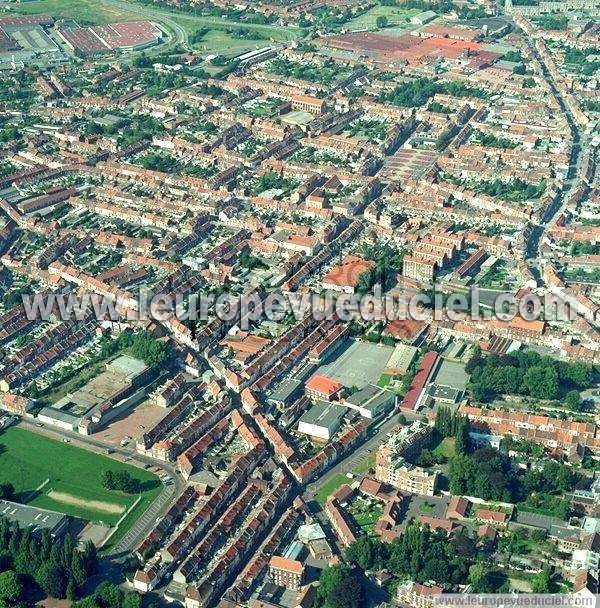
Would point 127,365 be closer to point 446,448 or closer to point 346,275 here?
point 346,275

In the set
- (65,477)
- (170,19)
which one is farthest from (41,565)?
(170,19)

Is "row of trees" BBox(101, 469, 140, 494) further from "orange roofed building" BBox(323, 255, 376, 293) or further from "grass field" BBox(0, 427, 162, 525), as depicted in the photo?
"orange roofed building" BBox(323, 255, 376, 293)

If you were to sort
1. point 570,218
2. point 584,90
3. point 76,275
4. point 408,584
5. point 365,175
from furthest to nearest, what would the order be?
1. point 584,90
2. point 365,175
3. point 570,218
4. point 76,275
5. point 408,584

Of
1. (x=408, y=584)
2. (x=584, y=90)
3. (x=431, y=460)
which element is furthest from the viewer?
(x=584, y=90)

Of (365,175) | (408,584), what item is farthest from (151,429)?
(365,175)

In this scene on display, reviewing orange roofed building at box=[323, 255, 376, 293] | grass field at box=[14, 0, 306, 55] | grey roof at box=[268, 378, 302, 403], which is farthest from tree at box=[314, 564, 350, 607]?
grass field at box=[14, 0, 306, 55]

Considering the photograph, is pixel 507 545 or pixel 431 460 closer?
pixel 507 545

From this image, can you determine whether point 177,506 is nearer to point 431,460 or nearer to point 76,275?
point 431,460
